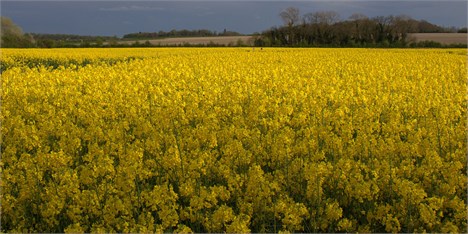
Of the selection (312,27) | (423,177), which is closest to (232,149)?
(423,177)

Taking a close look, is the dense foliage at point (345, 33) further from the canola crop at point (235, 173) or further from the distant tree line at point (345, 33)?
the canola crop at point (235, 173)

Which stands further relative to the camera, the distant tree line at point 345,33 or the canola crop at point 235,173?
the distant tree line at point 345,33

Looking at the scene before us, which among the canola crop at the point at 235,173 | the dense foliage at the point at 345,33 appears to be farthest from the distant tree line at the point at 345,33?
the canola crop at the point at 235,173

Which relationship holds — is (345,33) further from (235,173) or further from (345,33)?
(235,173)

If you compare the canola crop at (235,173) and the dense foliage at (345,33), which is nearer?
the canola crop at (235,173)

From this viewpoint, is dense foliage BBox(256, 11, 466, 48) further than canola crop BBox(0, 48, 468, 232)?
Yes

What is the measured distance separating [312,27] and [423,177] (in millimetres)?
61473

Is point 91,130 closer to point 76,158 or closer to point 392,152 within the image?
point 76,158

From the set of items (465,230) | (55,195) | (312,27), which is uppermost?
(312,27)

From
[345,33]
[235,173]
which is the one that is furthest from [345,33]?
[235,173]

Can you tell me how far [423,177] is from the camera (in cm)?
560

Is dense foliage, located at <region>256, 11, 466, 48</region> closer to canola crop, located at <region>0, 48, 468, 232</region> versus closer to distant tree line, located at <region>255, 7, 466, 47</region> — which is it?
distant tree line, located at <region>255, 7, 466, 47</region>

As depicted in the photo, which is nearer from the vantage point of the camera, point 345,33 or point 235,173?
point 235,173

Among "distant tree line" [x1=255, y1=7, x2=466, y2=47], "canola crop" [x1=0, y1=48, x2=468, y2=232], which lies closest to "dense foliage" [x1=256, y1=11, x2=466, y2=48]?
"distant tree line" [x1=255, y1=7, x2=466, y2=47]
